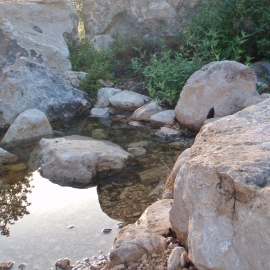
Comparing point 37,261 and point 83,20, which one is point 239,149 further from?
point 83,20

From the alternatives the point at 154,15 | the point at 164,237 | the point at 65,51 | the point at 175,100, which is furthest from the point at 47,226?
the point at 154,15

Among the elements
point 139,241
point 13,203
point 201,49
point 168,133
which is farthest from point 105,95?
point 139,241

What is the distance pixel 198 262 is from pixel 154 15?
25.2ft

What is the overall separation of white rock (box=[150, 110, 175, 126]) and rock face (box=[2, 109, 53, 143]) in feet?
5.06

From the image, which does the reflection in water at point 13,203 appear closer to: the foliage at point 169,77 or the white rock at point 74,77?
the foliage at point 169,77

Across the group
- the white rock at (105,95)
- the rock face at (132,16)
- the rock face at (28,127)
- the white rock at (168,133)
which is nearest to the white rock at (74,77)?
the white rock at (105,95)

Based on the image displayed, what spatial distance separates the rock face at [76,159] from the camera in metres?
4.18

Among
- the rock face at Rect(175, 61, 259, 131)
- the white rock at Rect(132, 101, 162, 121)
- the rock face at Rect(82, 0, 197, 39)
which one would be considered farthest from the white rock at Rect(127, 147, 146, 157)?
the rock face at Rect(82, 0, 197, 39)

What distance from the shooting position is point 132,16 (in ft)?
29.9

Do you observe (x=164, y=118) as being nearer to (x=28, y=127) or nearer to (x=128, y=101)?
(x=128, y=101)

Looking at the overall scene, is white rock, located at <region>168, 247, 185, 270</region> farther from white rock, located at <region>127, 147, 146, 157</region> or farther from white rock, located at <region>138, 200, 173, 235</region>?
white rock, located at <region>127, 147, 146, 157</region>

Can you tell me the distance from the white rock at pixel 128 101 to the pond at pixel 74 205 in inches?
55.0

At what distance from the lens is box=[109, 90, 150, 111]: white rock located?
6.67 meters

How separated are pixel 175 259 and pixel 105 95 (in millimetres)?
5030
